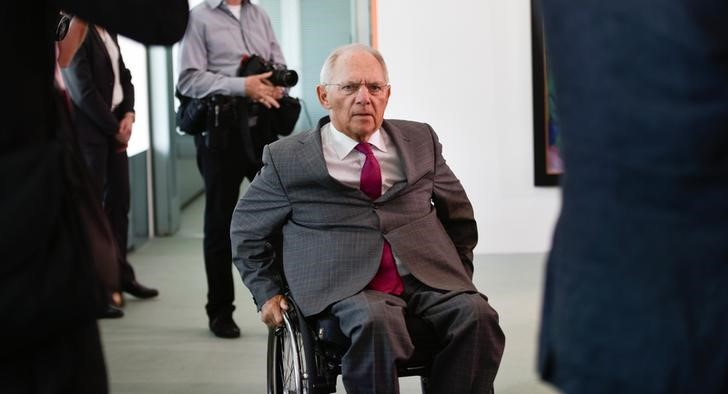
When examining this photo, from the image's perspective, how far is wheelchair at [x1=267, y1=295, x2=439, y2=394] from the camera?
11.3 ft

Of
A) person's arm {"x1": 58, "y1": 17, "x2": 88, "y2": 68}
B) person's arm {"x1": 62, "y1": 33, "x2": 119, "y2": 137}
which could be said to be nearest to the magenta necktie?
person's arm {"x1": 58, "y1": 17, "x2": 88, "y2": 68}

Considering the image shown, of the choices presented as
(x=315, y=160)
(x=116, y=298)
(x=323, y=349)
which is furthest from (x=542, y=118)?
(x=116, y=298)

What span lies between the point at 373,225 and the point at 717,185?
2.34 m

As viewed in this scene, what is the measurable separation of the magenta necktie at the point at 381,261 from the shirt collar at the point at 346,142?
0.10 meters

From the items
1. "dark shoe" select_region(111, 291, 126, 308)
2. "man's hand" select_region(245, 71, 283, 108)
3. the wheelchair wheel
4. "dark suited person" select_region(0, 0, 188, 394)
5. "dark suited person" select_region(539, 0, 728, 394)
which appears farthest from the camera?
"man's hand" select_region(245, 71, 283, 108)

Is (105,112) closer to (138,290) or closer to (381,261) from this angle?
(138,290)

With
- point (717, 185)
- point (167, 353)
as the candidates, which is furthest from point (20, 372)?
point (167, 353)

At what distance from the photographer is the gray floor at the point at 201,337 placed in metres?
4.86

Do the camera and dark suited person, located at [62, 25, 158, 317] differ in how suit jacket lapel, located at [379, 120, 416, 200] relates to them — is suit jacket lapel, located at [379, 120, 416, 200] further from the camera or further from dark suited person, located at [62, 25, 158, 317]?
dark suited person, located at [62, 25, 158, 317]

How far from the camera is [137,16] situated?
69.4 inches

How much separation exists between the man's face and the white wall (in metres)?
3.28

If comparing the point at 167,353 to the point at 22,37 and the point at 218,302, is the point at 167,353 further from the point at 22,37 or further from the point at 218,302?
the point at 22,37

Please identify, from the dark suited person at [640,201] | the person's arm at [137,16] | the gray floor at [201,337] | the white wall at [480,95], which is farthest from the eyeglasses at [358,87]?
the white wall at [480,95]

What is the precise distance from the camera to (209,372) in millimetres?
5035
